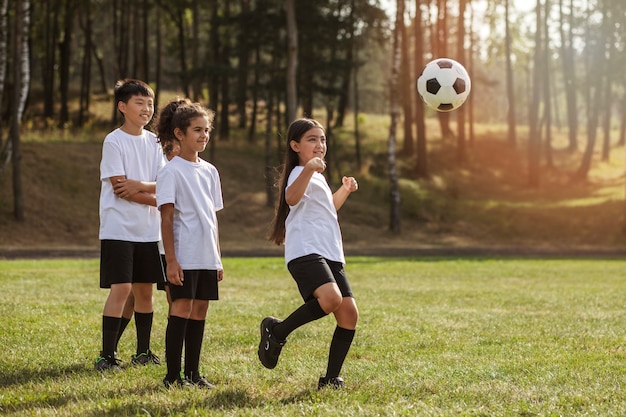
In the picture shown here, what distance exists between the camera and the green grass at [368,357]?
5043 millimetres

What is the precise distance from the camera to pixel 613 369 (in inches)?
247

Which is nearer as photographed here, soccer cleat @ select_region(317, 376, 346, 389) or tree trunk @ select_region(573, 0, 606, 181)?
soccer cleat @ select_region(317, 376, 346, 389)

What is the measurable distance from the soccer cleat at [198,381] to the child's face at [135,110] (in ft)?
6.78

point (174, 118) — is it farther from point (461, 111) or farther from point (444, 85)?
point (461, 111)

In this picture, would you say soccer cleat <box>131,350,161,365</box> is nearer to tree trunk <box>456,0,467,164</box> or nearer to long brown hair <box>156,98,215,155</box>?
long brown hair <box>156,98,215,155</box>

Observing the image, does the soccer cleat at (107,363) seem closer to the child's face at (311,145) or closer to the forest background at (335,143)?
the child's face at (311,145)

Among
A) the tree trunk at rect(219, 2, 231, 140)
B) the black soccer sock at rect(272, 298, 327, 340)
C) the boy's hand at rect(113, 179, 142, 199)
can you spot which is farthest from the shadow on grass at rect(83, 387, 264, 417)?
the tree trunk at rect(219, 2, 231, 140)

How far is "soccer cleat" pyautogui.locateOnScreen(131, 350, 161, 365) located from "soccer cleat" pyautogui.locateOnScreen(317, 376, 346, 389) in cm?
153

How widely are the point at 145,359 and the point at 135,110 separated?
1.94m

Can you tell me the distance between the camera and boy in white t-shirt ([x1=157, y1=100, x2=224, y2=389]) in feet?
18.3

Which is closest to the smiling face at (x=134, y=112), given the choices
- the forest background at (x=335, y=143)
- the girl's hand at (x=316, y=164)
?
the girl's hand at (x=316, y=164)

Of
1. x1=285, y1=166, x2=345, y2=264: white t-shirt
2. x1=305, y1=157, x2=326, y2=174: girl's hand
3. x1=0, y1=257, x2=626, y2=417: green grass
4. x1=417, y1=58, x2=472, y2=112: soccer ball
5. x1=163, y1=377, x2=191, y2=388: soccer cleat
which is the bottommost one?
x1=0, y1=257, x2=626, y2=417: green grass

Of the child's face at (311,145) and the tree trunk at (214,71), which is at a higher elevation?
the tree trunk at (214,71)

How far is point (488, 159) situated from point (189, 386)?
126 ft
